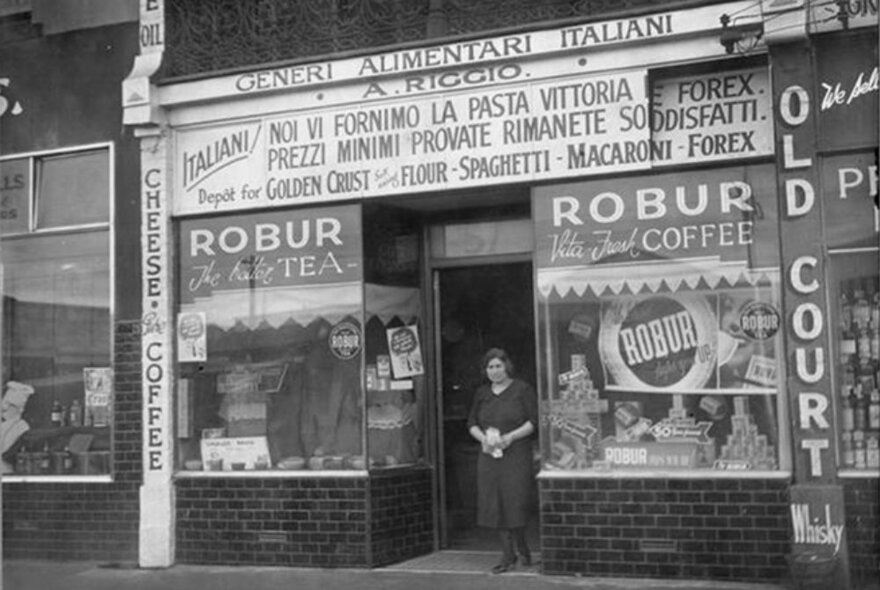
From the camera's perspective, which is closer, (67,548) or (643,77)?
(643,77)

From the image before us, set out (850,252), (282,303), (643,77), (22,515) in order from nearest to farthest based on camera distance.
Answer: (850,252)
(643,77)
(282,303)
(22,515)

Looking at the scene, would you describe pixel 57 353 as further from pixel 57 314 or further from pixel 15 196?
pixel 15 196

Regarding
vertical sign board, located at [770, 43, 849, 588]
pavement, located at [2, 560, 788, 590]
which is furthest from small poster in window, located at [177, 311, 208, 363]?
vertical sign board, located at [770, 43, 849, 588]

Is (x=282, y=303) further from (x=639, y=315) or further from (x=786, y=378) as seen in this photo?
(x=786, y=378)

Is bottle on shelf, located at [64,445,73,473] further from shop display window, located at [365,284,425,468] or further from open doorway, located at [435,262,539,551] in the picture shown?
open doorway, located at [435,262,539,551]

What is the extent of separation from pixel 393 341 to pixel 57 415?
11.3ft

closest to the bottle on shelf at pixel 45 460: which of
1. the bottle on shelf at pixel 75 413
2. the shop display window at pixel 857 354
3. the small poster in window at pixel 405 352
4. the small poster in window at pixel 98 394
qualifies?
the bottle on shelf at pixel 75 413

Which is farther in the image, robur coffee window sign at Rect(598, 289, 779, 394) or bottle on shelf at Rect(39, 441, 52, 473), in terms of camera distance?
bottle on shelf at Rect(39, 441, 52, 473)

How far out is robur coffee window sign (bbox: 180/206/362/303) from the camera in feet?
34.7

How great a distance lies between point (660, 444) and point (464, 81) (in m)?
3.34

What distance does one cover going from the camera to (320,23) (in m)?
10.6

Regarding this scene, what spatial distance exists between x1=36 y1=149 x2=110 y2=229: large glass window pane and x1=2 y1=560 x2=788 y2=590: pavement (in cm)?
324

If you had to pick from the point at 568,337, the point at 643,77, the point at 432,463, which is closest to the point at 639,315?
the point at 568,337

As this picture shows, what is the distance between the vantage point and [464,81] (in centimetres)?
1005
